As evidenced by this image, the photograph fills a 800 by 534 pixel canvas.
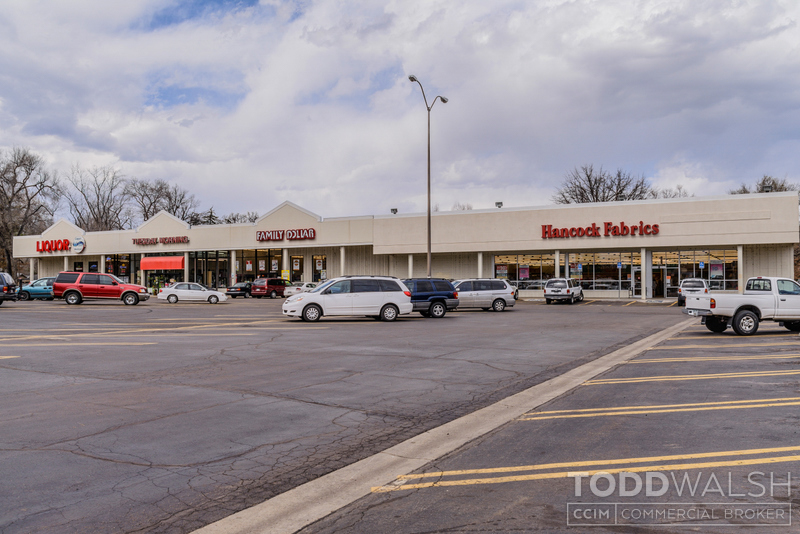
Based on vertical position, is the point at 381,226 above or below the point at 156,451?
above

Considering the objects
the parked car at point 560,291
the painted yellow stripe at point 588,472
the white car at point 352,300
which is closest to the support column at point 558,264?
the parked car at point 560,291

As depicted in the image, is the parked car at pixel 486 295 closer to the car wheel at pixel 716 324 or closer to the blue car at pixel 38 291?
the car wheel at pixel 716 324

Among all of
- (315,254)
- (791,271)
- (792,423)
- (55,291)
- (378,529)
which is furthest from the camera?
(315,254)

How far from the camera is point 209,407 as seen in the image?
7.56 meters

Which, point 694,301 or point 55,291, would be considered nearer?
point 694,301

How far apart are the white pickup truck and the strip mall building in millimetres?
22080

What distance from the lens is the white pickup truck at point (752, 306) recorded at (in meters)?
16.8

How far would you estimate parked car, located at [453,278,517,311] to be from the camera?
1178 inches

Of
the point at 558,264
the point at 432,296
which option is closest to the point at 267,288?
the point at 558,264

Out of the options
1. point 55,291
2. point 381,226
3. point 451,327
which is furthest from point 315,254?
point 451,327

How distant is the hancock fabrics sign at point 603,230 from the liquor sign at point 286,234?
793 inches

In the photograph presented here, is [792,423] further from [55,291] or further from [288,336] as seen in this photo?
[55,291]

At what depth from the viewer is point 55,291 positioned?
34.5 m

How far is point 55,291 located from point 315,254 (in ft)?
72.7
